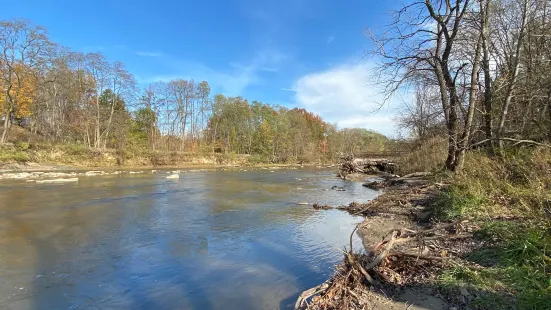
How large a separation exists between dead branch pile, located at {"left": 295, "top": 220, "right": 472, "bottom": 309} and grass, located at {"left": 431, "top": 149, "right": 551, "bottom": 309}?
314 mm

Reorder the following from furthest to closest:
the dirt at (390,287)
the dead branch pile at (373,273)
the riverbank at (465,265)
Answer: the dead branch pile at (373,273) < the dirt at (390,287) < the riverbank at (465,265)

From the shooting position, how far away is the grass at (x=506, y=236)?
10.8 feet

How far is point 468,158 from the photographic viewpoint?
11.5 m

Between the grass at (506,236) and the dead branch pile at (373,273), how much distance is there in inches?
12.4

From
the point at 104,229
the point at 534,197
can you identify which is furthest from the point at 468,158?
the point at 104,229

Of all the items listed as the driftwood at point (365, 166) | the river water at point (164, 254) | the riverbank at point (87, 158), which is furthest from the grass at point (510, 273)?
the riverbank at point (87, 158)

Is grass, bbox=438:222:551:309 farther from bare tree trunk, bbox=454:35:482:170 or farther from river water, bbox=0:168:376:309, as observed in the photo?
bare tree trunk, bbox=454:35:482:170

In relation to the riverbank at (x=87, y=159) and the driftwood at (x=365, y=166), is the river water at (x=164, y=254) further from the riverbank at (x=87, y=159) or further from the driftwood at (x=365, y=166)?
the riverbank at (x=87, y=159)

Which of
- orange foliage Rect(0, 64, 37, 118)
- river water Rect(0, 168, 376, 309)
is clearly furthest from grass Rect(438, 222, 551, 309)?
orange foliage Rect(0, 64, 37, 118)

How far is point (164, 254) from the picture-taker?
21.1 feet

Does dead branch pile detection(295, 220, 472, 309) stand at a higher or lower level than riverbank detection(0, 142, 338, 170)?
lower

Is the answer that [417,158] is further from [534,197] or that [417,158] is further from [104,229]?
[104,229]

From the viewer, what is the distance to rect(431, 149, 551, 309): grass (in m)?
3.29

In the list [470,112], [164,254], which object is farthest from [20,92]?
[470,112]
